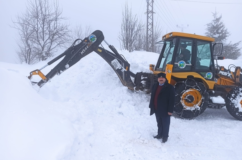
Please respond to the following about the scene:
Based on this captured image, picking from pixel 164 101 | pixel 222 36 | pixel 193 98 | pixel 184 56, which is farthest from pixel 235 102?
pixel 222 36

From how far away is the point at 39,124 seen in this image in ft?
10.7

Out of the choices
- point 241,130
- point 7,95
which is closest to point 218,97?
point 241,130

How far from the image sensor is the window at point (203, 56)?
606 cm

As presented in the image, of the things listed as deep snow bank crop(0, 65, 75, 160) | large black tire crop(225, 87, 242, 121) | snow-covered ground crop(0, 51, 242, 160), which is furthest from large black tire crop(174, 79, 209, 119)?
deep snow bank crop(0, 65, 75, 160)

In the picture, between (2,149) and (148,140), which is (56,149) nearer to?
(2,149)

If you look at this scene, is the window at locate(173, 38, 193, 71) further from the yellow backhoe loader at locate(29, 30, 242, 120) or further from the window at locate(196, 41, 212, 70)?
the window at locate(196, 41, 212, 70)

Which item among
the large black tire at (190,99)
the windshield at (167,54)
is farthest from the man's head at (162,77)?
the windshield at (167,54)

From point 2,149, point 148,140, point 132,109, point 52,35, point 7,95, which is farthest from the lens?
point 52,35

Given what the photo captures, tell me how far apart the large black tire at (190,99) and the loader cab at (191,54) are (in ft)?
1.39

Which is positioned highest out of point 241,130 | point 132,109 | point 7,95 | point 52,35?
point 52,35

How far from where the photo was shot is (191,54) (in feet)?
19.7

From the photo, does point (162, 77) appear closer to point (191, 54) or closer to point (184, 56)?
point (184, 56)

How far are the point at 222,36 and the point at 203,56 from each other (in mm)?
25394

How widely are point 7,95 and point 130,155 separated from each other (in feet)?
8.56
